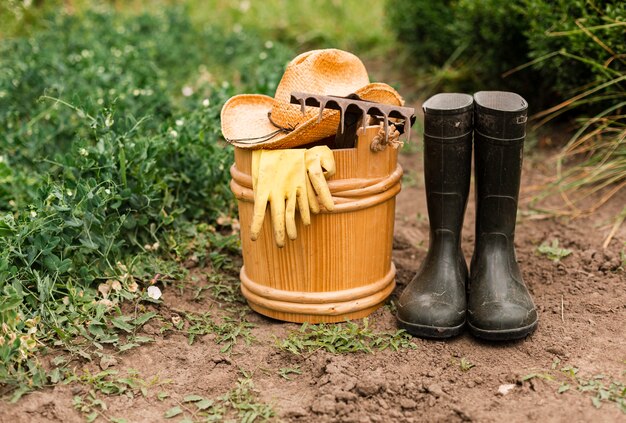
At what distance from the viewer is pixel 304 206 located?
2395mm

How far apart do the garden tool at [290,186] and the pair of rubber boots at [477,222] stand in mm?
397

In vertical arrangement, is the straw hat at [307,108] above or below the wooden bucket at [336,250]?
above

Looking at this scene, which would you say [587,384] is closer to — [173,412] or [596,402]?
[596,402]

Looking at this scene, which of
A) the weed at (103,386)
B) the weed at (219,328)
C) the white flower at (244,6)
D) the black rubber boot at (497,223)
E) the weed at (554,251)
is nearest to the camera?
the weed at (103,386)

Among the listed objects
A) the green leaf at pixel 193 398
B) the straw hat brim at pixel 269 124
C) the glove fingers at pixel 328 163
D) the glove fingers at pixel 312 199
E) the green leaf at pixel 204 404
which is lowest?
the green leaf at pixel 193 398

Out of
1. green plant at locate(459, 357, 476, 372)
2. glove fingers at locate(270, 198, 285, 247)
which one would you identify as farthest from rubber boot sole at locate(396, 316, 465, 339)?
glove fingers at locate(270, 198, 285, 247)

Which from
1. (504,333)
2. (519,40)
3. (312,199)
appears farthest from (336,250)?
(519,40)

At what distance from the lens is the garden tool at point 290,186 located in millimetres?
2393

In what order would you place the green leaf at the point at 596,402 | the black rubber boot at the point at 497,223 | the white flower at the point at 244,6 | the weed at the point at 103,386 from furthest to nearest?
the white flower at the point at 244,6 → the black rubber boot at the point at 497,223 → the weed at the point at 103,386 → the green leaf at the point at 596,402

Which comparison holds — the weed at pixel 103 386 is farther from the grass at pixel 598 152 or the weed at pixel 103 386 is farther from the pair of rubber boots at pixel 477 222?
the grass at pixel 598 152

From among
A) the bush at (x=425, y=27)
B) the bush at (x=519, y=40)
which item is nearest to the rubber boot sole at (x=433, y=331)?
the bush at (x=519, y=40)

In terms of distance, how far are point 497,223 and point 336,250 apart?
0.56m

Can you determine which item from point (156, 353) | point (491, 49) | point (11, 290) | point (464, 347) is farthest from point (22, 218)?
point (491, 49)

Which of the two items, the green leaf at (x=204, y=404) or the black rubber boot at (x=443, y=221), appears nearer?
the green leaf at (x=204, y=404)
